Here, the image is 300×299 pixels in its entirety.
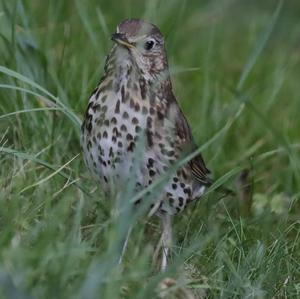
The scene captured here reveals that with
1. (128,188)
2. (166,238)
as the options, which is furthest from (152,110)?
(128,188)

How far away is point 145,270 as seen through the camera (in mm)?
3980

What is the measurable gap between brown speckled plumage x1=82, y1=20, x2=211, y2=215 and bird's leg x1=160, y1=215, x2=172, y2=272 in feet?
0.50

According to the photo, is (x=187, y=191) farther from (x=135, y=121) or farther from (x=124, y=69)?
(x=124, y=69)

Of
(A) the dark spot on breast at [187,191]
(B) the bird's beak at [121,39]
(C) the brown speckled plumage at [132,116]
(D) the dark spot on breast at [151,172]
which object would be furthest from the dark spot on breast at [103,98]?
(A) the dark spot on breast at [187,191]

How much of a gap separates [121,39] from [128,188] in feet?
3.15

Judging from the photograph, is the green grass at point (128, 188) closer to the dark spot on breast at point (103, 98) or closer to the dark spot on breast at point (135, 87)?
the dark spot on breast at point (103, 98)

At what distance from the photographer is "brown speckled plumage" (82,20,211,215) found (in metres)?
4.70

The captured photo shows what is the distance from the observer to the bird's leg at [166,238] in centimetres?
470

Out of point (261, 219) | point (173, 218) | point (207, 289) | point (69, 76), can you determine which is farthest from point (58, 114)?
point (207, 289)

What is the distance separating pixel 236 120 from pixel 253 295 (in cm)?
221

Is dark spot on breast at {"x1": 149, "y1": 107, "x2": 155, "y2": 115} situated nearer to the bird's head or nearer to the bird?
the bird

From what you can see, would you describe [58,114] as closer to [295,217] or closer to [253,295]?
[295,217]

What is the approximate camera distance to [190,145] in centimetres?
501

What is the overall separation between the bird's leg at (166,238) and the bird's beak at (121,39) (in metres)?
0.83
